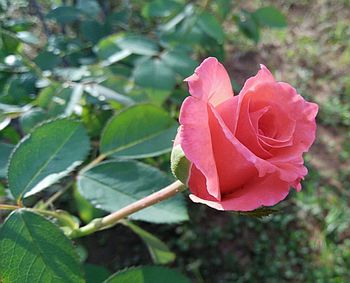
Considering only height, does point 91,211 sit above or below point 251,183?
below

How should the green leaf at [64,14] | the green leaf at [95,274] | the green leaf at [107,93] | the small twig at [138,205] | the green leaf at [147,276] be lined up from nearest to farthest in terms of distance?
the small twig at [138,205], the green leaf at [147,276], the green leaf at [95,274], the green leaf at [107,93], the green leaf at [64,14]

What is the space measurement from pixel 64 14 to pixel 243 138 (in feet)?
2.74

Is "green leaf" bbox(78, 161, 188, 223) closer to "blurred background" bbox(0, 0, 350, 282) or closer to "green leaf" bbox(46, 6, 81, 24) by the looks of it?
"blurred background" bbox(0, 0, 350, 282)

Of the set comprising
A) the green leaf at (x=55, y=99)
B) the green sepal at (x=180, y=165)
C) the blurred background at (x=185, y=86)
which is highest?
the green sepal at (x=180, y=165)

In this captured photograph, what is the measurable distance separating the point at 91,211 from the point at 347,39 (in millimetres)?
1524

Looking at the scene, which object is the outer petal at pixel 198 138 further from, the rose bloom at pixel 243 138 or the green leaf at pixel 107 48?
the green leaf at pixel 107 48

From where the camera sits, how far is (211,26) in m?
1.09

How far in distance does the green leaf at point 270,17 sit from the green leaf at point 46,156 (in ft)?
2.41

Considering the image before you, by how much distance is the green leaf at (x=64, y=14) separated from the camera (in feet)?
3.72

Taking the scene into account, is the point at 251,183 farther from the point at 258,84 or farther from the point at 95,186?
the point at 95,186

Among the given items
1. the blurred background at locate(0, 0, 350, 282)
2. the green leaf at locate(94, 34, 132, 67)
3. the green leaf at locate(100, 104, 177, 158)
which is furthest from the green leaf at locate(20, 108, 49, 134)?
the green leaf at locate(94, 34, 132, 67)

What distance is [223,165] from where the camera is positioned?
16.3 inches

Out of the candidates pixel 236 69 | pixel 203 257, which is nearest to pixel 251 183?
pixel 203 257

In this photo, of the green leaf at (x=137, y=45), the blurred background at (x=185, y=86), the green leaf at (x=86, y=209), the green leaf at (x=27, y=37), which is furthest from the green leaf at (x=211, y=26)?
the green leaf at (x=86, y=209)
